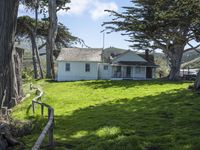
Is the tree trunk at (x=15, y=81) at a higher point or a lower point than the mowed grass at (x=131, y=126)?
higher

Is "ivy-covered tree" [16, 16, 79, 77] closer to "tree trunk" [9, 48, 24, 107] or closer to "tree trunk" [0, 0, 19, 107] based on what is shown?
"tree trunk" [9, 48, 24, 107]

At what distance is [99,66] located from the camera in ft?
176

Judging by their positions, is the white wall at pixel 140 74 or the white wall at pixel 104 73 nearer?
the white wall at pixel 104 73

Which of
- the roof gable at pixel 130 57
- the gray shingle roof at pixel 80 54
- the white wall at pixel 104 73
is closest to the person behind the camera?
the gray shingle roof at pixel 80 54

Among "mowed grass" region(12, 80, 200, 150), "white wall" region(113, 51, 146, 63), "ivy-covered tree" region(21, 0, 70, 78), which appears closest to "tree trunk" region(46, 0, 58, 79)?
"ivy-covered tree" region(21, 0, 70, 78)

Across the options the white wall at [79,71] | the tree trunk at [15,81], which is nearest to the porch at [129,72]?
the white wall at [79,71]

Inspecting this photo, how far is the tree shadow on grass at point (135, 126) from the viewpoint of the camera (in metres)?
10.6

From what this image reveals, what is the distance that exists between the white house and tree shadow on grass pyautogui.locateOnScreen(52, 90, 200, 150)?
103ft

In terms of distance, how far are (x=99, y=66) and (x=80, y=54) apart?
120 inches

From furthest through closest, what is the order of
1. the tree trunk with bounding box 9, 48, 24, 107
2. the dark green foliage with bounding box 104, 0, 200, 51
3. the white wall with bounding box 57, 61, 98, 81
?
the white wall with bounding box 57, 61, 98, 81 < the dark green foliage with bounding box 104, 0, 200, 51 < the tree trunk with bounding box 9, 48, 24, 107

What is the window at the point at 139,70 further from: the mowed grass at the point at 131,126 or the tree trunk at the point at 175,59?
the mowed grass at the point at 131,126

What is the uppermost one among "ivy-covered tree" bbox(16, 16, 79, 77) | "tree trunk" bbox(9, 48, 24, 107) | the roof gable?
"ivy-covered tree" bbox(16, 16, 79, 77)

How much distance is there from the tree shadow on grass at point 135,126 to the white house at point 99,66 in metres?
31.4

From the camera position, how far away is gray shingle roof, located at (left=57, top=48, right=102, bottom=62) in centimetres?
5244
